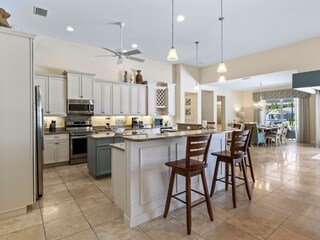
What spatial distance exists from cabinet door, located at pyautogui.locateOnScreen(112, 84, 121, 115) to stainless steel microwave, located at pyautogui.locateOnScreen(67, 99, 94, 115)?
777mm

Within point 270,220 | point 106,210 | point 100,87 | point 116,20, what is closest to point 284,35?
point 116,20

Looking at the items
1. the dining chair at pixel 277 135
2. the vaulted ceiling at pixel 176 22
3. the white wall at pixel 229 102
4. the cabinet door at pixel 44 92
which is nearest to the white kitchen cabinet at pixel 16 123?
the vaulted ceiling at pixel 176 22

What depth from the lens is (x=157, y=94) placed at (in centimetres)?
729

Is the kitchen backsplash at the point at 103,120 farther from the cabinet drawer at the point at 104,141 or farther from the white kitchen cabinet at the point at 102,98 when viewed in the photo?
the cabinet drawer at the point at 104,141

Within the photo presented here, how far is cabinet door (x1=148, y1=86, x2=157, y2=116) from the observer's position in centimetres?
687

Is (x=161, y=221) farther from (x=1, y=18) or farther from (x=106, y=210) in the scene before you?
(x=1, y=18)

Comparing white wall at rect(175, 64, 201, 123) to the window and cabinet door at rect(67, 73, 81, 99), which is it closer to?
cabinet door at rect(67, 73, 81, 99)

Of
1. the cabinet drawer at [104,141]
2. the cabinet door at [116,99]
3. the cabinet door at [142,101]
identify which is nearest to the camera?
the cabinet drawer at [104,141]

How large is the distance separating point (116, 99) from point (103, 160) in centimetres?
267

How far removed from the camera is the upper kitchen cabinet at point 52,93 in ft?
15.8

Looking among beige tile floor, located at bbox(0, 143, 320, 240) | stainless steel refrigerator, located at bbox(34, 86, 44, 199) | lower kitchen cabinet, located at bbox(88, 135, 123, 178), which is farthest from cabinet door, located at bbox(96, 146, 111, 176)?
stainless steel refrigerator, located at bbox(34, 86, 44, 199)

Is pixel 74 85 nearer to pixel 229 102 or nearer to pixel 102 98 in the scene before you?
pixel 102 98

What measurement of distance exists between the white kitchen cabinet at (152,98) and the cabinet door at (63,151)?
3.02 metres

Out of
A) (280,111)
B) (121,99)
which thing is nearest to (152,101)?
(121,99)
